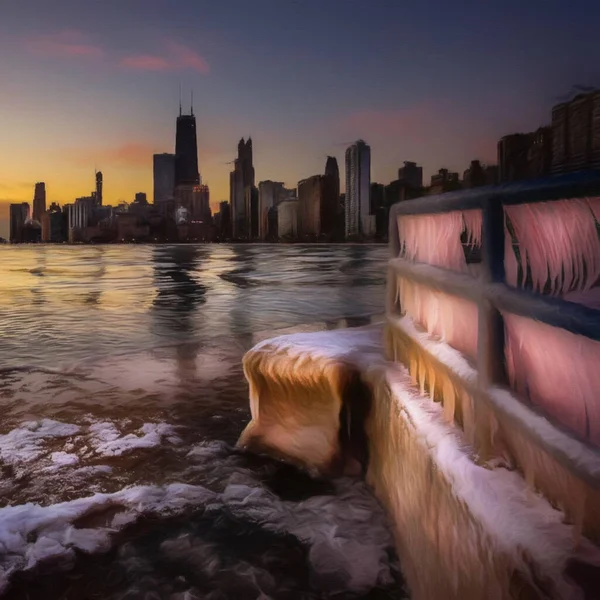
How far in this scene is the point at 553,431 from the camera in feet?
6.07

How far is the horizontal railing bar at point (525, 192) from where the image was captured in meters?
1.73

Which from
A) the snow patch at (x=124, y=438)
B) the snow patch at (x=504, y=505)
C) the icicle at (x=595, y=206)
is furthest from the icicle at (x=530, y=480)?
the snow patch at (x=124, y=438)

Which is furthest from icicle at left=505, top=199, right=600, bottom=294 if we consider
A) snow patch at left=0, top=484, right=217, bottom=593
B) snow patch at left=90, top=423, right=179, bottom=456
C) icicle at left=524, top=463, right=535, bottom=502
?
snow patch at left=90, top=423, right=179, bottom=456

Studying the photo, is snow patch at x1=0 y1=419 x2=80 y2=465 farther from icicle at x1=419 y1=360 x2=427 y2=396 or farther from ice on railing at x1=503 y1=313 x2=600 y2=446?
ice on railing at x1=503 y1=313 x2=600 y2=446

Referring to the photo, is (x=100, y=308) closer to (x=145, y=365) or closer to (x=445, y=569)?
(x=145, y=365)

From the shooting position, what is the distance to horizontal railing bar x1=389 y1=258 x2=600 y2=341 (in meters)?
1.67

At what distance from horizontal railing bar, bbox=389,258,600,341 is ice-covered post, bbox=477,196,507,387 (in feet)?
0.18

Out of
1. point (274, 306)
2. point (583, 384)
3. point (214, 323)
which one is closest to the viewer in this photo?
point (583, 384)

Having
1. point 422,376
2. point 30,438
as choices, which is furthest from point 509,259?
point 30,438

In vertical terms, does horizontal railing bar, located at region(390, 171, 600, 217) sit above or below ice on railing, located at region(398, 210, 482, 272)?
above

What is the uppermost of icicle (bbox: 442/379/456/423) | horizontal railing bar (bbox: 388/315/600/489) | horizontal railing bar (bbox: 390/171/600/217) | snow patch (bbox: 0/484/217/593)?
horizontal railing bar (bbox: 390/171/600/217)

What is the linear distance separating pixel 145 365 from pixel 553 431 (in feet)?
23.2

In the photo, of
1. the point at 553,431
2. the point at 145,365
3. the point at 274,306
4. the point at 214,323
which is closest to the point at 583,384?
the point at 553,431

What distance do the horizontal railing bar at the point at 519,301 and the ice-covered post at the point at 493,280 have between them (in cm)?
5
